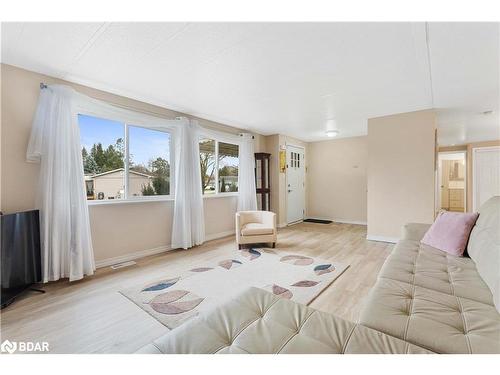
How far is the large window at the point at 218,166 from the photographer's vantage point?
4.38 metres

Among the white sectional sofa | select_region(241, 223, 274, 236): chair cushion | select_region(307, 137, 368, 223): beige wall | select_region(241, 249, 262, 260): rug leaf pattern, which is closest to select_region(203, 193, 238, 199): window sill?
select_region(241, 223, 274, 236): chair cushion

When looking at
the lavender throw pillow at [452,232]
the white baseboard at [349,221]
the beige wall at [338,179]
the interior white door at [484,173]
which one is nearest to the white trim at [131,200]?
the lavender throw pillow at [452,232]

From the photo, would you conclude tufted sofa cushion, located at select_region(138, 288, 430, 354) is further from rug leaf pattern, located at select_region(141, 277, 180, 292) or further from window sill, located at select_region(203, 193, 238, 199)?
window sill, located at select_region(203, 193, 238, 199)

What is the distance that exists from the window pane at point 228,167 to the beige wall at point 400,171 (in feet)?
8.77

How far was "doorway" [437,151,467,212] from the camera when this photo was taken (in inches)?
322

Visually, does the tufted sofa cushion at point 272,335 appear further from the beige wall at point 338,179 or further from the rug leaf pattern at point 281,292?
the beige wall at point 338,179

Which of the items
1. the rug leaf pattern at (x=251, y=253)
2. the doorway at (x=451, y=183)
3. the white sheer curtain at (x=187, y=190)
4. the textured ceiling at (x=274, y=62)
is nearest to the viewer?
the textured ceiling at (x=274, y=62)

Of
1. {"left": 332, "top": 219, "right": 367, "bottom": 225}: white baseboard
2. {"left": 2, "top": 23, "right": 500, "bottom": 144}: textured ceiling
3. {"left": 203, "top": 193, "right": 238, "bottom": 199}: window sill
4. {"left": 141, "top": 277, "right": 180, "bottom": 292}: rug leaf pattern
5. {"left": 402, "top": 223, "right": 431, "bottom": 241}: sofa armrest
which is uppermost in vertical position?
{"left": 2, "top": 23, "right": 500, "bottom": 144}: textured ceiling

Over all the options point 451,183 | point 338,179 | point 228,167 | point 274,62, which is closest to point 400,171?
point 338,179

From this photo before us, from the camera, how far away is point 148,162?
11.5 ft

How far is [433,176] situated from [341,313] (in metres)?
3.00

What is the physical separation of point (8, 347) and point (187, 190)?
246cm
